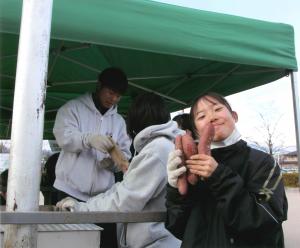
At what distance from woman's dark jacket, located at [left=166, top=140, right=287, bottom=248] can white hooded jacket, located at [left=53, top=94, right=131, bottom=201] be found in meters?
1.07

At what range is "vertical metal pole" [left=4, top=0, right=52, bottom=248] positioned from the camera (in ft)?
5.51

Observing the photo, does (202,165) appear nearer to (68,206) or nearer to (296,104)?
(68,206)

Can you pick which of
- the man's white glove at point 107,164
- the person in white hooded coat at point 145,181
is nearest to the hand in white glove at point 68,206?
the person in white hooded coat at point 145,181

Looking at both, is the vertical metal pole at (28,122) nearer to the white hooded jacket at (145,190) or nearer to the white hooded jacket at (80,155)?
the white hooded jacket at (145,190)

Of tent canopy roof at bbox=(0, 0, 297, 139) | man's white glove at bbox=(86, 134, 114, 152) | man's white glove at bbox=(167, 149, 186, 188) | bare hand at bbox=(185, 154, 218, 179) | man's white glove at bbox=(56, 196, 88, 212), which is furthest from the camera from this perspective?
man's white glove at bbox=(86, 134, 114, 152)

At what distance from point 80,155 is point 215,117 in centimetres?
126

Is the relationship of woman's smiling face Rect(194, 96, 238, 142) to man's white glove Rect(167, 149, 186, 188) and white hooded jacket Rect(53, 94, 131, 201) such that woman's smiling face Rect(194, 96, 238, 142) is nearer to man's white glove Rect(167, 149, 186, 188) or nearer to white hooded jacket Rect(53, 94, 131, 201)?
Result: man's white glove Rect(167, 149, 186, 188)

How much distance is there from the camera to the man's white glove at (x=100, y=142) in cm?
240

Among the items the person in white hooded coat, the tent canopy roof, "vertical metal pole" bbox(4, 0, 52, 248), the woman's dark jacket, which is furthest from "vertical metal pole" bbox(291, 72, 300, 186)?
"vertical metal pole" bbox(4, 0, 52, 248)

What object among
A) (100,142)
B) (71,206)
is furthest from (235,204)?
(100,142)

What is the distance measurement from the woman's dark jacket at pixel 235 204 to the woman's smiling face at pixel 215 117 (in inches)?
2.4

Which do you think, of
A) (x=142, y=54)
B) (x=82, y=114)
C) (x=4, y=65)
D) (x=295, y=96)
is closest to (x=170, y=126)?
(x=82, y=114)

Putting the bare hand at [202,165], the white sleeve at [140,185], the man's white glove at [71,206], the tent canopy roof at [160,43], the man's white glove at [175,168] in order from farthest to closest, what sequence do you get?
the tent canopy roof at [160,43] → the man's white glove at [71,206] → the white sleeve at [140,185] → the man's white glove at [175,168] → the bare hand at [202,165]

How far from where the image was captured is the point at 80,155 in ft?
8.41
